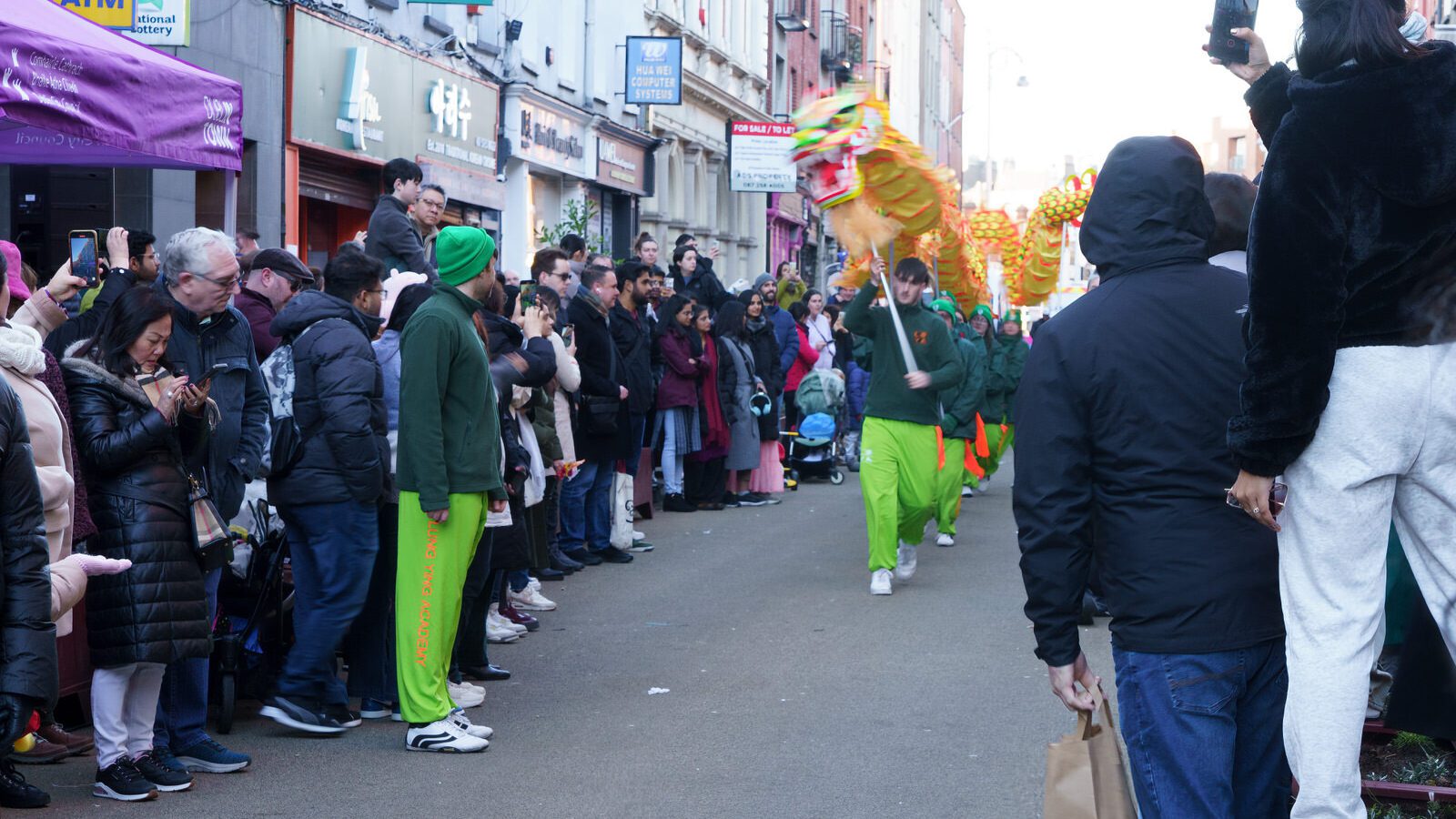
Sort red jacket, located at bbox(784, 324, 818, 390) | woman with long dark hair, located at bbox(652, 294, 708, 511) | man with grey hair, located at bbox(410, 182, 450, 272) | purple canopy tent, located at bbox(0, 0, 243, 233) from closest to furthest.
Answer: purple canopy tent, located at bbox(0, 0, 243, 233)
man with grey hair, located at bbox(410, 182, 450, 272)
woman with long dark hair, located at bbox(652, 294, 708, 511)
red jacket, located at bbox(784, 324, 818, 390)

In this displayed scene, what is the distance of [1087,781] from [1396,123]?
1491 millimetres

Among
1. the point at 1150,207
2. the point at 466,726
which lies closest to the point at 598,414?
the point at 466,726

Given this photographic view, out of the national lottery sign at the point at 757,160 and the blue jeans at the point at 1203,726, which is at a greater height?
the national lottery sign at the point at 757,160

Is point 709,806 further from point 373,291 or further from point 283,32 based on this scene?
point 283,32

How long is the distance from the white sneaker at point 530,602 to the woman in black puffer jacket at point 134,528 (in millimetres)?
4123

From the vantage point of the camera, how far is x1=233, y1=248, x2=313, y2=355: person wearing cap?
8000 millimetres

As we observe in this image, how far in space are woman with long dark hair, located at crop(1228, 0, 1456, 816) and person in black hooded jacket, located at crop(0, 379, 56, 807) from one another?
2525 millimetres

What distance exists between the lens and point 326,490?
22.4 feet

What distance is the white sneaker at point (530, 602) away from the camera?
10.1 meters

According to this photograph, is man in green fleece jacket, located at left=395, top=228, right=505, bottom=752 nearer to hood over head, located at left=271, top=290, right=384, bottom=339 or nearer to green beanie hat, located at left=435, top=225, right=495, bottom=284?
green beanie hat, located at left=435, top=225, right=495, bottom=284

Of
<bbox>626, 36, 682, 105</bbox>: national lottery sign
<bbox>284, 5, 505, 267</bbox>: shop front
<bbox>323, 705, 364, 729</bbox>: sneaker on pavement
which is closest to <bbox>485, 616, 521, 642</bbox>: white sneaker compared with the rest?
<bbox>323, 705, 364, 729</bbox>: sneaker on pavement

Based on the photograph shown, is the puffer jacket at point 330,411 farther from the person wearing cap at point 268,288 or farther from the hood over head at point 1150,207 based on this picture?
the hood over head at point 1150,207

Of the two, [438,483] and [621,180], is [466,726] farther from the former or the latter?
[621,180]

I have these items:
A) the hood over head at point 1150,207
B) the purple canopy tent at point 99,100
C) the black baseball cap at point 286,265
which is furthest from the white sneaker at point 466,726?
the hood over head at point 1150,207
